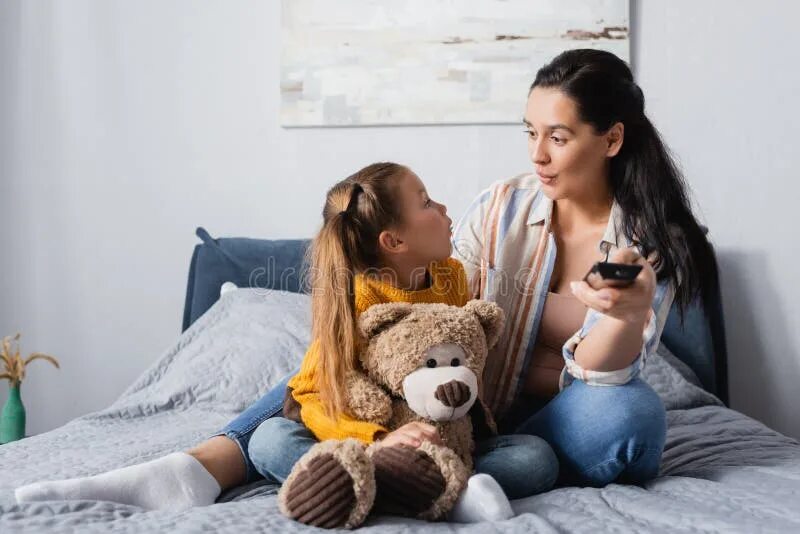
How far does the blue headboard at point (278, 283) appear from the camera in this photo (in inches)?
90.9


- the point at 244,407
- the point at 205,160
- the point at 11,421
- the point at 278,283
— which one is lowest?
the point at 11,421

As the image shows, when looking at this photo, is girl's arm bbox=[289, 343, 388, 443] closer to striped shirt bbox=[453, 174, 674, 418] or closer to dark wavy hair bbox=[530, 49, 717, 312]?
striped shirt bbox=[453, 174, 674, 418]

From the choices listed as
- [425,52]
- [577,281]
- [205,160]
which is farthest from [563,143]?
[205,160]

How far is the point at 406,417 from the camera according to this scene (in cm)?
125

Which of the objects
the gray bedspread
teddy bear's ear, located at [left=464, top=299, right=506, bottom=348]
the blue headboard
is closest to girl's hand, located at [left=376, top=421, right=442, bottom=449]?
the gray bedspread

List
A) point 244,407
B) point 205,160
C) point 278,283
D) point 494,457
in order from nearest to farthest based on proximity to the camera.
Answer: point 494,457
point 244,407
point 278,283
point 205,160

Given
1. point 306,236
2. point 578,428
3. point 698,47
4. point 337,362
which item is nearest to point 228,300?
point 306,236

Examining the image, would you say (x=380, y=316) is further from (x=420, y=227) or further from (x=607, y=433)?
(x=607, y=433)

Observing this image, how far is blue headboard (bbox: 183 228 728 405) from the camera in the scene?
2.31 m

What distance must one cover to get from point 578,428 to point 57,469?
0.90 metres

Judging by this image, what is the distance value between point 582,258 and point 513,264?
13 cm

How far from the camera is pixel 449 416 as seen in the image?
1.21 meters

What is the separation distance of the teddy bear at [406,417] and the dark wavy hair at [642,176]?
1.18 feet

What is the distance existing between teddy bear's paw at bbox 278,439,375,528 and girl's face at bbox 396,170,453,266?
449mm
